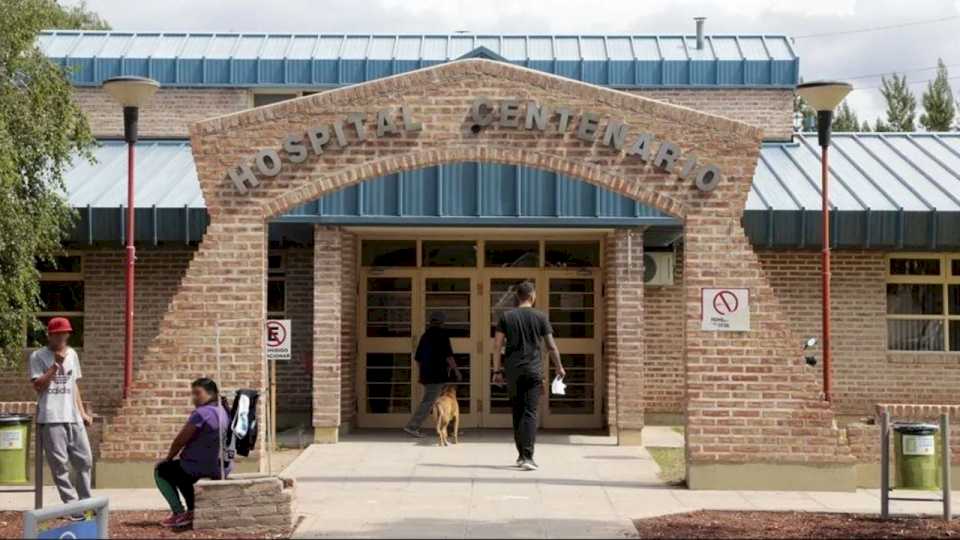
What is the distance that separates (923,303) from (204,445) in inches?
475

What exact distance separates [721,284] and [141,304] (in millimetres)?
8953

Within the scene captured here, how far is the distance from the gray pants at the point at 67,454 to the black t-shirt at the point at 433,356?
646 centimetres

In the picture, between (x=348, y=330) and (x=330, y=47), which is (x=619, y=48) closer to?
(x=330, y=47)

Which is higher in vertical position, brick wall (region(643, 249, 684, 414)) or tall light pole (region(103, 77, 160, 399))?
tall light pole (region(103, 77, 160, 399))

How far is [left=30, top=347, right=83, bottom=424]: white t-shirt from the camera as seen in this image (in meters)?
10.7

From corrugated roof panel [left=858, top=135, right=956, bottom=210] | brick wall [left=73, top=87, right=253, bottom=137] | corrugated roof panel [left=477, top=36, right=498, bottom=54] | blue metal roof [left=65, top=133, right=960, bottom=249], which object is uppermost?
corrugated roof panel [left=477, top=36, right=498, bottom=54]

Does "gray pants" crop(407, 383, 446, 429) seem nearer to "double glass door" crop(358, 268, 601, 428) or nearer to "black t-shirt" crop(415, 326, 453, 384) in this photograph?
"black t-shirt" crop(415, 326, 453, 384)

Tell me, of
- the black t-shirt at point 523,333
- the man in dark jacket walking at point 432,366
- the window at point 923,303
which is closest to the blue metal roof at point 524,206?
the window at point 923,303

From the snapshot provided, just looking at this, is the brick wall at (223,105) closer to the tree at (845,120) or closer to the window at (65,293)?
the window at (65,293)

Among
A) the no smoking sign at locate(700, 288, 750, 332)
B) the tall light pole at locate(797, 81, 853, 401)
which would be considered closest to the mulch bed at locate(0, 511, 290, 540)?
the no smoking sign at locate(700, 288, 750, 332)

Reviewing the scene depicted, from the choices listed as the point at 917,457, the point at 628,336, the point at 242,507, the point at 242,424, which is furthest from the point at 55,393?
the point at 628,336

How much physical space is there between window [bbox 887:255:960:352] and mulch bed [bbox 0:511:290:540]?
1150 cm

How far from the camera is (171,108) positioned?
21266mm

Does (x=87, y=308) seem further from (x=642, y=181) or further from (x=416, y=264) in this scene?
(x=642, y=181)
